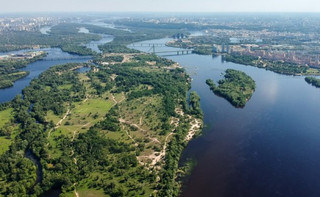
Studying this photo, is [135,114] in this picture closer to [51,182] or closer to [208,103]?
[208,103]

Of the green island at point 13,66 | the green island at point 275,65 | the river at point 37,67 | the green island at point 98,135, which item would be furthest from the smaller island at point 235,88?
the green island at point 13,66

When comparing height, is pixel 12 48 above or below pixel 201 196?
above

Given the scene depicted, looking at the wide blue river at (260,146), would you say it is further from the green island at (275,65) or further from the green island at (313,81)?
the green island at (275,65)

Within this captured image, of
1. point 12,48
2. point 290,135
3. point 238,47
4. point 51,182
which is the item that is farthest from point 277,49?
point 12,48

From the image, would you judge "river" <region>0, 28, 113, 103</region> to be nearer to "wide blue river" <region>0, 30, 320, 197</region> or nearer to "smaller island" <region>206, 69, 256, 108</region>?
"wide blue river" <region>0, 30, 320, 197</region>

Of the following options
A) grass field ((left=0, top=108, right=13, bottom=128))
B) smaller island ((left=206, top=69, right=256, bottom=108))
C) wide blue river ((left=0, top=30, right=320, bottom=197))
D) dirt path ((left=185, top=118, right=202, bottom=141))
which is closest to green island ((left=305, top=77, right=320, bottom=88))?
wide blue river ((left=0, top=30, right=320, bottom=197))
